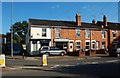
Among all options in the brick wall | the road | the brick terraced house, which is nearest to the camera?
the road

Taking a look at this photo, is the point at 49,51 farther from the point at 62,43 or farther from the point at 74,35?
the point at 74,35

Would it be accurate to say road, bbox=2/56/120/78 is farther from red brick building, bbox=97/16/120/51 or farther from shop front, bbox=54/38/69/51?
red brick building, bbox=97/16/120/51

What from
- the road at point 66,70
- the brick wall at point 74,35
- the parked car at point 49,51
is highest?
the brick wall at point 74,35

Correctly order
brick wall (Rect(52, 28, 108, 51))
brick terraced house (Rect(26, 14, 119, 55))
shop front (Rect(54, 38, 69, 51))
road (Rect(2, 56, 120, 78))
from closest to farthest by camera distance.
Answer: road (Rect(2, 56, 120, 78)) < brick terraced house (Rect(26, 14, 119, 55)) < shop front (Rect(54, 38, 69, 51)) < brick wall (Rect(52, 28, 108, 51))

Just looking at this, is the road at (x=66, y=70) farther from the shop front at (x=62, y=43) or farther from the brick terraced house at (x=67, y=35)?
the shop front at (x=62, y=43)

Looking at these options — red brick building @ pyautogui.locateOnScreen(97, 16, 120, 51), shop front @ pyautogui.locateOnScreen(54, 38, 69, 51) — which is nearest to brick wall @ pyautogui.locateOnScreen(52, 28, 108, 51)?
shop front @ pyautogui.locateOnScreen(54, 38, 69, 51)

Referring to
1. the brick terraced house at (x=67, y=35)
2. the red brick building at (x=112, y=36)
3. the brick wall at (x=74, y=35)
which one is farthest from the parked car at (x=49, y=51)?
the red brick building at (x=112, y=36)

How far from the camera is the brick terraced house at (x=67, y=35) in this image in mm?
49906

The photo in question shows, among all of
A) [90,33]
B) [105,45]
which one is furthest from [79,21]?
[105,45]

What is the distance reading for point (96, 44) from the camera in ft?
184

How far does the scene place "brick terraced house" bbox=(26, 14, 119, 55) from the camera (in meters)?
49.9

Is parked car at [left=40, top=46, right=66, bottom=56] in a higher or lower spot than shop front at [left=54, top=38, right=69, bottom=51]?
lower

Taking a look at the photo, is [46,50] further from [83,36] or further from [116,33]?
[116,33]

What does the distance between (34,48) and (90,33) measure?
12.0 metres
